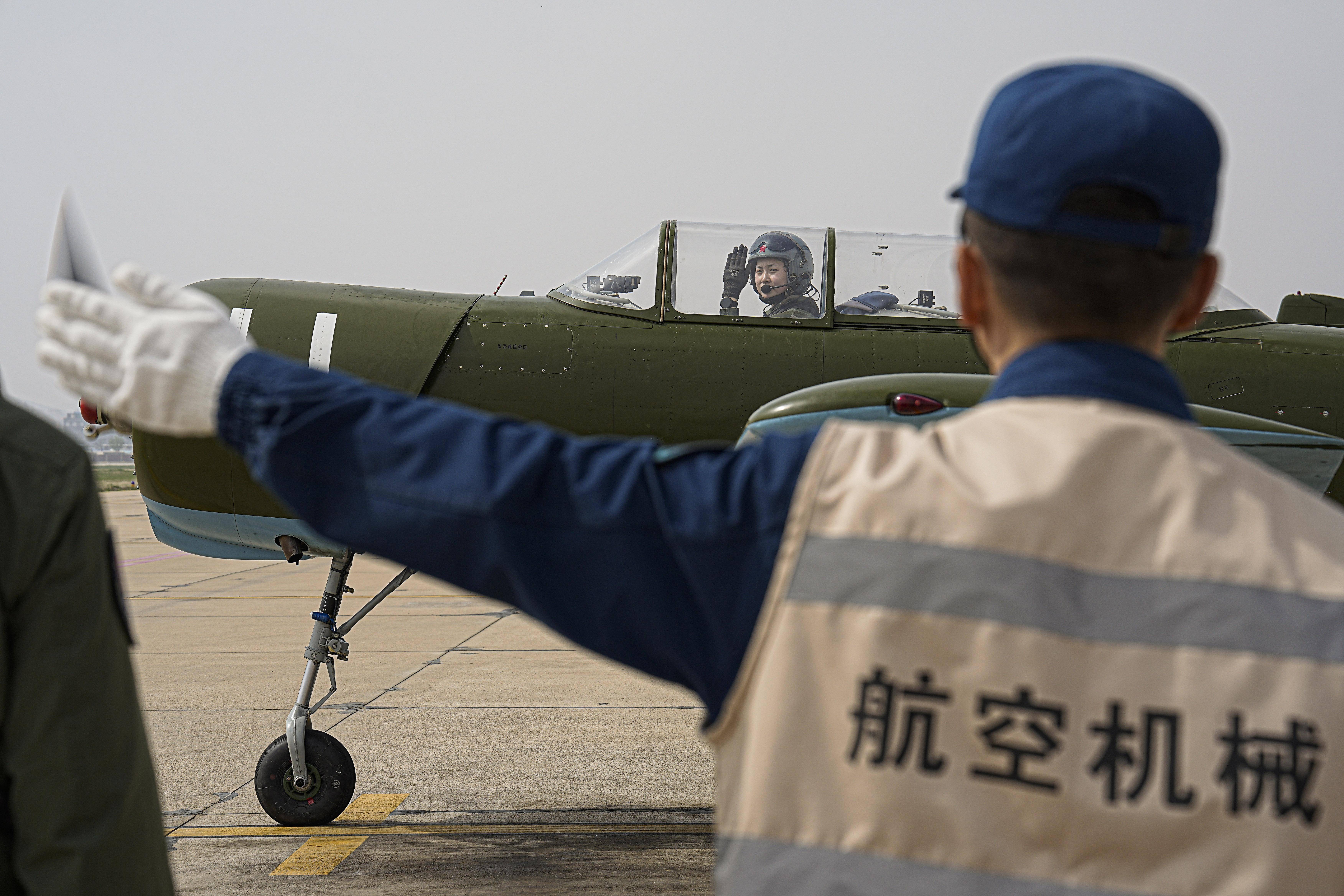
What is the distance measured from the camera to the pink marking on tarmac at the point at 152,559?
21.9 m

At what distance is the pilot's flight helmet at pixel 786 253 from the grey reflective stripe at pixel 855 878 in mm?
5243

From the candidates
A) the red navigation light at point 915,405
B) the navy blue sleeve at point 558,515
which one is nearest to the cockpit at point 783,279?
the red navigation light at point 915,405

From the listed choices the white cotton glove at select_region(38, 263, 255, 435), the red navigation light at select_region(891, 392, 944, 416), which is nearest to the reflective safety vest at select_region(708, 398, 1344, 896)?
the white cotton glove at select_region(38, 263, 255, 435)

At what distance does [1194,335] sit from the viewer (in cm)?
600

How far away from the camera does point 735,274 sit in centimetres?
607

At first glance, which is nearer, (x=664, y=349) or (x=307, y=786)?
(x=307, y=786)

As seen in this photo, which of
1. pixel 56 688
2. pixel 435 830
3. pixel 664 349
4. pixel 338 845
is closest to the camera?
pixel 56 688

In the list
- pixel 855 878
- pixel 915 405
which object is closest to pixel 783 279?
pixel 915 405

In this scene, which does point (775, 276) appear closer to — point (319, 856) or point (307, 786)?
point (307, 786)

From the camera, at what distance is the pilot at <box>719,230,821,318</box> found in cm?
603

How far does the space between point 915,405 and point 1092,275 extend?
3524 mm

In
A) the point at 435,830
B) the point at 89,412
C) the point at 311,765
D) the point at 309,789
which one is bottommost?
the point at 435,830

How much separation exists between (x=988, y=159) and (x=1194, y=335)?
5.45 m

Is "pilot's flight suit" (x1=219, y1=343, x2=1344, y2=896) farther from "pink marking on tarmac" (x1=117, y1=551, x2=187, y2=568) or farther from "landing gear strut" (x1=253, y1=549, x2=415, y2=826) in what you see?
"pink marking on tarmac" (x1=117, y1=551, x2=187, y2=568)
